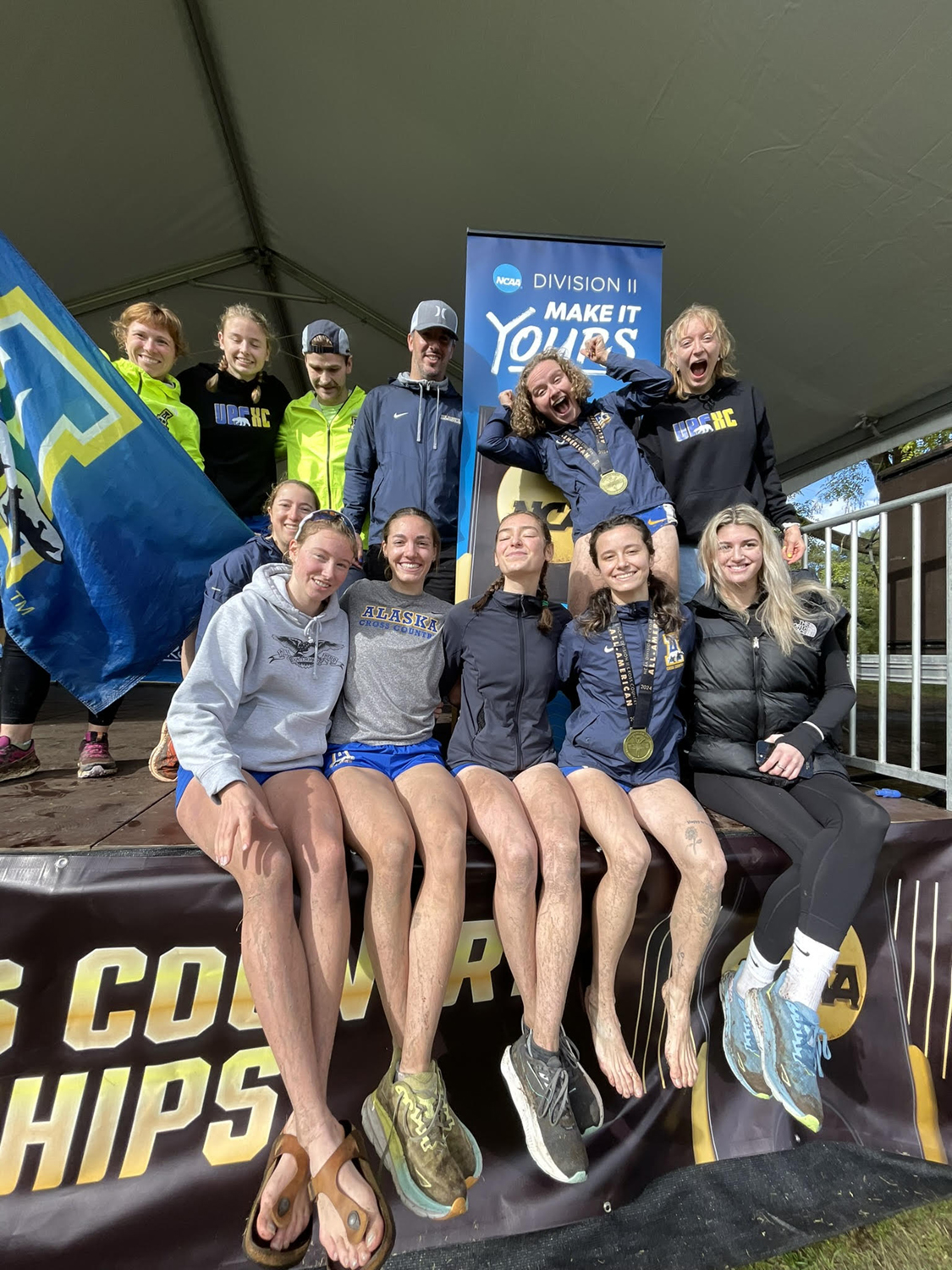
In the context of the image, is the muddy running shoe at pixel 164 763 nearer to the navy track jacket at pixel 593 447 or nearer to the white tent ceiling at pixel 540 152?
the navy track jacket at pixel 593 447

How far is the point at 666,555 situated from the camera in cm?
247

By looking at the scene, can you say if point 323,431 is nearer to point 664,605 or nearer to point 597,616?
point 597,616

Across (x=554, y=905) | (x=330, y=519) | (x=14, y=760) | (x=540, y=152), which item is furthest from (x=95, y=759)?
(x=540, y=152)

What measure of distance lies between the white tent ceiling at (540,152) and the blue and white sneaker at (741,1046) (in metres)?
4.12

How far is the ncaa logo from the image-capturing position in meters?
3.22

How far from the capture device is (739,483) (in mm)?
2721

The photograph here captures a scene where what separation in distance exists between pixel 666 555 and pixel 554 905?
4.64 ft

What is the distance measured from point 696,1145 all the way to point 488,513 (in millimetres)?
2410

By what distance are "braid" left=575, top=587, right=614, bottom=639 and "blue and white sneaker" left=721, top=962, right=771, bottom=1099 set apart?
3.73 feet

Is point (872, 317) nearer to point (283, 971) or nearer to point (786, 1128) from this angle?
point (786, 1128)

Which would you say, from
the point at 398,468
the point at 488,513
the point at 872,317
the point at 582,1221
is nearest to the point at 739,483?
the point at 488,513

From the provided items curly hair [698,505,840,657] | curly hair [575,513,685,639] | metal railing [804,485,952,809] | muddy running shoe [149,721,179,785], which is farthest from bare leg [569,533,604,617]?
muddy running shoe [149,721,179,785]

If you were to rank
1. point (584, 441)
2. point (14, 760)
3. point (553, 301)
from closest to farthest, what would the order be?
1. point (14, 760)
2. point (584, 441)
3. point (553, 301)

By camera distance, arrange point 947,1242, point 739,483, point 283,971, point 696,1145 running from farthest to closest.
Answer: point 739,483, point 696,1145, point 947,1242, point 283,971
